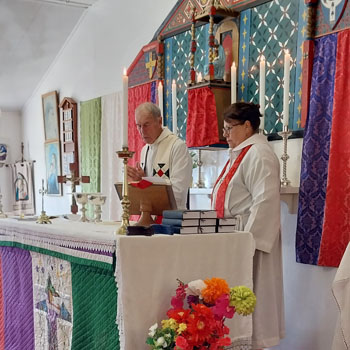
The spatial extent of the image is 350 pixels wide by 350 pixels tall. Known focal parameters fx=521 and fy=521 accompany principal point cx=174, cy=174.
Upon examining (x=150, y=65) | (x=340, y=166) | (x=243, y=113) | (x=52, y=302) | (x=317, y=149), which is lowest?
(x=52, y=302)

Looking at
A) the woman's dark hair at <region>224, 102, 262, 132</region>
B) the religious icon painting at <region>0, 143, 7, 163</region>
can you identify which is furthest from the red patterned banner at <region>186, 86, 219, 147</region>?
the religious icon painting at <region>0, 143, 7, 163</region>

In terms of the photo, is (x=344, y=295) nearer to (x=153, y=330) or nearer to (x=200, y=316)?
(x=200, y=316)

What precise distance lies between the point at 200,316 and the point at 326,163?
5.06 ft

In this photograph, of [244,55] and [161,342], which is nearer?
[161,342]

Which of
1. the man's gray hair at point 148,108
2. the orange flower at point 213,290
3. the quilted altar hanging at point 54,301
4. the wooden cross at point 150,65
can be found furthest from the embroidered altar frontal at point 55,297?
the wooden cross at point 150,65

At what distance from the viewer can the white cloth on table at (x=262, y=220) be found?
2.96 m

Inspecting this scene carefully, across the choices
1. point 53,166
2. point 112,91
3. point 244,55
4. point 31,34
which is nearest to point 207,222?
point 244,55

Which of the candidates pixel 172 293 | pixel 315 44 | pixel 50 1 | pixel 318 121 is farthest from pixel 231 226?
pixel 50 1

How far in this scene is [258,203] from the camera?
2.97m

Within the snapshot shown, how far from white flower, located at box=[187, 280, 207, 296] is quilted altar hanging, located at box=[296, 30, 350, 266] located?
4.17 ft

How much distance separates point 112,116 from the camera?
20.5 feet

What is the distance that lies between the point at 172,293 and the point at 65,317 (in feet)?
2.25

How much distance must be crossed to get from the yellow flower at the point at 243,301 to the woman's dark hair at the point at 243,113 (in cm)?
122

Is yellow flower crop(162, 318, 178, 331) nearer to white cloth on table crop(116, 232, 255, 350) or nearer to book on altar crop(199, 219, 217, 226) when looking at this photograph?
white cloth on table crop(116, 232, 255, 350)
